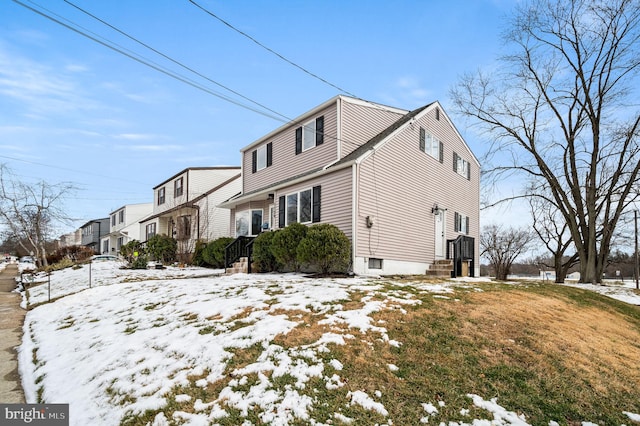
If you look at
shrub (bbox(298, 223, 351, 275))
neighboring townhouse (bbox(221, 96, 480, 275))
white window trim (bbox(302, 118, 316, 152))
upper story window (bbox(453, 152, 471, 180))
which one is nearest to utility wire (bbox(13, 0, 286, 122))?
white window trim (bbox(302, 118, 316, 152))

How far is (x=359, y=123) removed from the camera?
48.4 feet

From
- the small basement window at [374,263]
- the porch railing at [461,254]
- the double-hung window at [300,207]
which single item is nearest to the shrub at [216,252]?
the double-hung window at [300,207]

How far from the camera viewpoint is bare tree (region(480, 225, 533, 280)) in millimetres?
40719

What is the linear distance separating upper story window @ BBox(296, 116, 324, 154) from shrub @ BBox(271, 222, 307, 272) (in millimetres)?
3995

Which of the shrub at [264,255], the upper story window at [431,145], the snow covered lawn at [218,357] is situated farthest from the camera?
the upper story window at [431,145]

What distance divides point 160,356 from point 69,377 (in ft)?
4.63

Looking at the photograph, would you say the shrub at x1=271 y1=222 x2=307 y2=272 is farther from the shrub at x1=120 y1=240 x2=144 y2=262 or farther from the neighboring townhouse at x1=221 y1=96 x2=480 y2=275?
the shrub at x1=120 y1=240 x2=144 y2=262

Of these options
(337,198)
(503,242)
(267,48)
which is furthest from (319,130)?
(503,242)

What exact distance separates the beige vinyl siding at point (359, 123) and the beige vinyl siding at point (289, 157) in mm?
377

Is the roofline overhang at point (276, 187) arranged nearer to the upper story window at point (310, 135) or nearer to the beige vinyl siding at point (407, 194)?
the beige vinyl siding at point (407, 194)

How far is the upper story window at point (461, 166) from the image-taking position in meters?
18.8

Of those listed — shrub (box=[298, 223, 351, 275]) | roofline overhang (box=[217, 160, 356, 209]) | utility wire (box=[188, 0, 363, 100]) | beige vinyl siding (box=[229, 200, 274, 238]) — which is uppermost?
utility wire (box=[188, 0, 363, 100])

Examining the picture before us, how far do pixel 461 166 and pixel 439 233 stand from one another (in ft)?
16.1

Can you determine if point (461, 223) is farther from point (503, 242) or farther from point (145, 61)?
point (503, 242)
